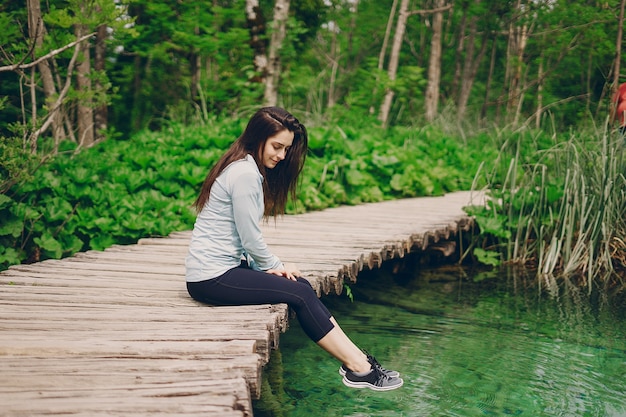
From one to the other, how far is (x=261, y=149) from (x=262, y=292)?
A: 76 centimetres

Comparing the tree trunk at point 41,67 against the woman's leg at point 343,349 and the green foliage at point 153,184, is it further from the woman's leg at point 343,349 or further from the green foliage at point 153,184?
the woman's leg at point 343,349

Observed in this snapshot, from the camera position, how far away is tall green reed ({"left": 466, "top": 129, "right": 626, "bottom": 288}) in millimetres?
5953

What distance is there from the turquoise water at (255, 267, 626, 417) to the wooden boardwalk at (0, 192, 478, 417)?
61 cm

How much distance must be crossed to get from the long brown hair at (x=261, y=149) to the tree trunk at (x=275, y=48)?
5.80 meters

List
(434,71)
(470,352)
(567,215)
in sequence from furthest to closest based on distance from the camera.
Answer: (434,71) < (567,215) < (470,352)

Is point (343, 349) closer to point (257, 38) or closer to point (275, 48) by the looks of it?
point (275, 48)

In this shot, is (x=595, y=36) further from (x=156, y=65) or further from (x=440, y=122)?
(x=156, y=65)

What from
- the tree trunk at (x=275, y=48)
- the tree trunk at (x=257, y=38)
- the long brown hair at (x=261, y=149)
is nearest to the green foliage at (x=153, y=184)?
the long brown hair at (x=261, y=149)

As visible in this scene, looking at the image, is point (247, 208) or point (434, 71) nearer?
point (247, 208)

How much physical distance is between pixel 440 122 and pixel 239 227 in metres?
9.45

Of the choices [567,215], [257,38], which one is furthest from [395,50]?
[567,215]

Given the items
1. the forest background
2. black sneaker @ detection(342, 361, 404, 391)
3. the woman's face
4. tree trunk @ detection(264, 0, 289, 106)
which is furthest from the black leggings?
tree trunk @ detection(264, 0, 289, 106)

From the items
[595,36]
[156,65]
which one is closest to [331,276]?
[156,65]

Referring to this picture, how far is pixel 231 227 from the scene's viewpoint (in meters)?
3.36
